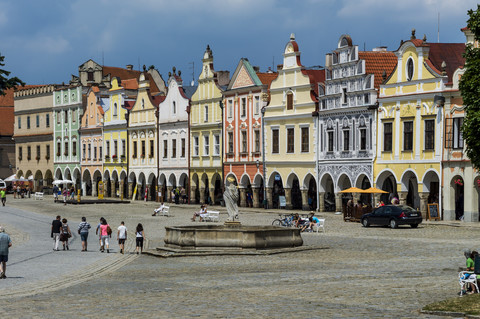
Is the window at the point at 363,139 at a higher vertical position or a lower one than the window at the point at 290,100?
lower

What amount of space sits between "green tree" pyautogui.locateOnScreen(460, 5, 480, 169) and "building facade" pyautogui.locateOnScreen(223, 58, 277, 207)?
31.3 meters

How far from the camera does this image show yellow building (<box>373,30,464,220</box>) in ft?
181

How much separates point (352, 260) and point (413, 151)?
2692 centimetres

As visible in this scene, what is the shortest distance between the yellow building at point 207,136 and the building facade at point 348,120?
48.1 feet

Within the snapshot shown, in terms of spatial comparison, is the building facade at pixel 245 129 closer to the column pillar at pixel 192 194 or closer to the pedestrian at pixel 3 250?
the column pillar at pixel 192 194

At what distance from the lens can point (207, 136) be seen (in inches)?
3179

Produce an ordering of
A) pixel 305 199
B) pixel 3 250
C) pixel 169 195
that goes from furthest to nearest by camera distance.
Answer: pixel 169 195 < pixel 305 199 < pixel 3 250

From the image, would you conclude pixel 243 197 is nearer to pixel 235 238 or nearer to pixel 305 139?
pixel 305 139

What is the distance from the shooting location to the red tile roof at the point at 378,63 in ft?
204

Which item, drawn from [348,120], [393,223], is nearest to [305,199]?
[348,120]

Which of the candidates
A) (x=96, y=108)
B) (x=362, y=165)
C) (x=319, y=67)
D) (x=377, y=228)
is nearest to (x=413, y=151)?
(x=362, y=165)

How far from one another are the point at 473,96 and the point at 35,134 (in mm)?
79088

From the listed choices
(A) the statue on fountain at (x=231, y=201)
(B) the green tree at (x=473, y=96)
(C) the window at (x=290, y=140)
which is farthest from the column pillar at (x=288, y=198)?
(A) the statue on fountain at (x=231, y=201)

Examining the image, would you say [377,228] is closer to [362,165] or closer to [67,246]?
[362,165]
